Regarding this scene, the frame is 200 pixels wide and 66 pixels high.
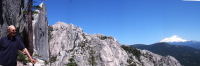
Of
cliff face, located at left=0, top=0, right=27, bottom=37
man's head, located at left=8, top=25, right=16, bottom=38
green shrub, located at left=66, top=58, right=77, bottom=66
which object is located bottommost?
green shrub, located at left=66, top=58, right=77, bottom=66

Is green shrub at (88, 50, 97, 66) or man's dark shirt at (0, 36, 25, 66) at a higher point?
man's dark shirt at (0, 36, 25, 66)

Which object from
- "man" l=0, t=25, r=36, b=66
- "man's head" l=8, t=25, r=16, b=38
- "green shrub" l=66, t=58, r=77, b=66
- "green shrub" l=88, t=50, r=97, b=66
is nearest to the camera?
"man's head" l=8, t=25, r=16, b=38

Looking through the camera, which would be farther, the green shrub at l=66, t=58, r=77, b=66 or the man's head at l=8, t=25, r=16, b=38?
the green shrub at l=66, t=58, r=77, b=66

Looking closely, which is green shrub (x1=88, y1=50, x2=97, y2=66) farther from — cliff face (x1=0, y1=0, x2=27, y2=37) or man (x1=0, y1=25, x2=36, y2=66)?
man (x1=0, y1=25, x2=36, y2=66)

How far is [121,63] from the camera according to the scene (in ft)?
654

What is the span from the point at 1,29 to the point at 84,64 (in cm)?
15418

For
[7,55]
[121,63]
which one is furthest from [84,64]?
[7,55]

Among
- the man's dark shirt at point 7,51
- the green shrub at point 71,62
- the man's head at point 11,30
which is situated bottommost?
the green shrub at point 71,62

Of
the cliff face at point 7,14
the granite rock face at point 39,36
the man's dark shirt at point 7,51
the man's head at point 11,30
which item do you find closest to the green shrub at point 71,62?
the granite rock face at point 39,36

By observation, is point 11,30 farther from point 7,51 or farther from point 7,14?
point 7,14

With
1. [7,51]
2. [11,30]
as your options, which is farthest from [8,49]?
[11,30]

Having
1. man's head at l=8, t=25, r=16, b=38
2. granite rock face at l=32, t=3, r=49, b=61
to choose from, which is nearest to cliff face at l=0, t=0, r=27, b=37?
Result: man's head at l=8, t=25, r=16, b=38

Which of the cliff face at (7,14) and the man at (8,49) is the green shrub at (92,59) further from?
the man at (8,49)

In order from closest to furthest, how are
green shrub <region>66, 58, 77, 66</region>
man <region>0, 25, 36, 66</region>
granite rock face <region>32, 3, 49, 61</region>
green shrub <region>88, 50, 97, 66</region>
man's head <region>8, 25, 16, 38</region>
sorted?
man's head <region>8, 25, 16, 38</region> → man <region>0, 25, 36, 66</region> → granite rock face <region>32, 3, 49, 61</region> → green shrub <region>66, 58, 77, 66</region> → green shrub <region>88, 50, 97, 66</region>
